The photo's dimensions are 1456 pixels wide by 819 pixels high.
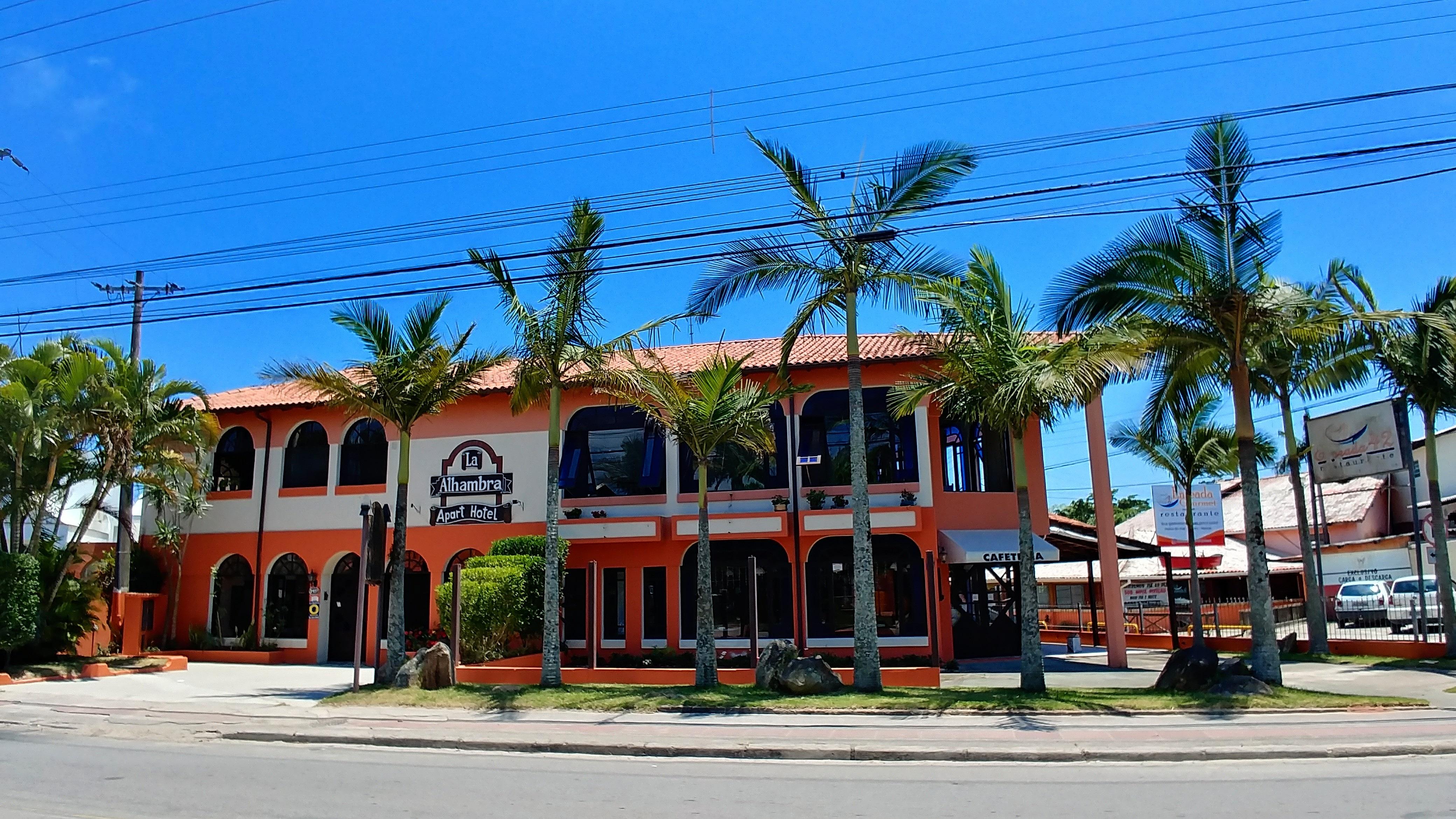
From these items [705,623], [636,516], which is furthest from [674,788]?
[636,516]

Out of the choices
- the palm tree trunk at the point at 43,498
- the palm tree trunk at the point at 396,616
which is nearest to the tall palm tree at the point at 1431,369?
the palm tree trunk at the point at 396,616

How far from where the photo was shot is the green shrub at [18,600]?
17.9m

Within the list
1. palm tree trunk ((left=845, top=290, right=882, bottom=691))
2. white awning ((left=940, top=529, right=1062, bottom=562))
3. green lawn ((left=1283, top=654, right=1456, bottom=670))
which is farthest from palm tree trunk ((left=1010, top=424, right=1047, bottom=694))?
green lawn ((left=1283, top=654, right=1456, bottom=670))

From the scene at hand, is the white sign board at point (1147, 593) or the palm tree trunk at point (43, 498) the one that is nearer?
the palm tree trunk at point (43, 498)

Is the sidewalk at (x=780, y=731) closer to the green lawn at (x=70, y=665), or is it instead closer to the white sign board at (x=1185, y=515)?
the green lawn at (x=70, y=665)

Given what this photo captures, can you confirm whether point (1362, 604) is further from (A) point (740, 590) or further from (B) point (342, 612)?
(B) point (342, 612)

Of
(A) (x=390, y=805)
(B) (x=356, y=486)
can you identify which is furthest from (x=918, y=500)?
(A) (x=390, y=805)

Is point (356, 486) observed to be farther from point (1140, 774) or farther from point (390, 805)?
point (1140, 774)

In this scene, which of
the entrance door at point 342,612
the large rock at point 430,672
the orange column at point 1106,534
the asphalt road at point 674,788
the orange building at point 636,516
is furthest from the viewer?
the entrance door at point 342,612

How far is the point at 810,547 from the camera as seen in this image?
72.9 ft

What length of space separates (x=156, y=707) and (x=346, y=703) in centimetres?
294

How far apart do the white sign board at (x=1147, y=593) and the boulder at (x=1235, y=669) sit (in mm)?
23349

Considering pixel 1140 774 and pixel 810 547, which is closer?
pixel 1140 774

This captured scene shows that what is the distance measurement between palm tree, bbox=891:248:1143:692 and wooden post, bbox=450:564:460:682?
8.54 metres
